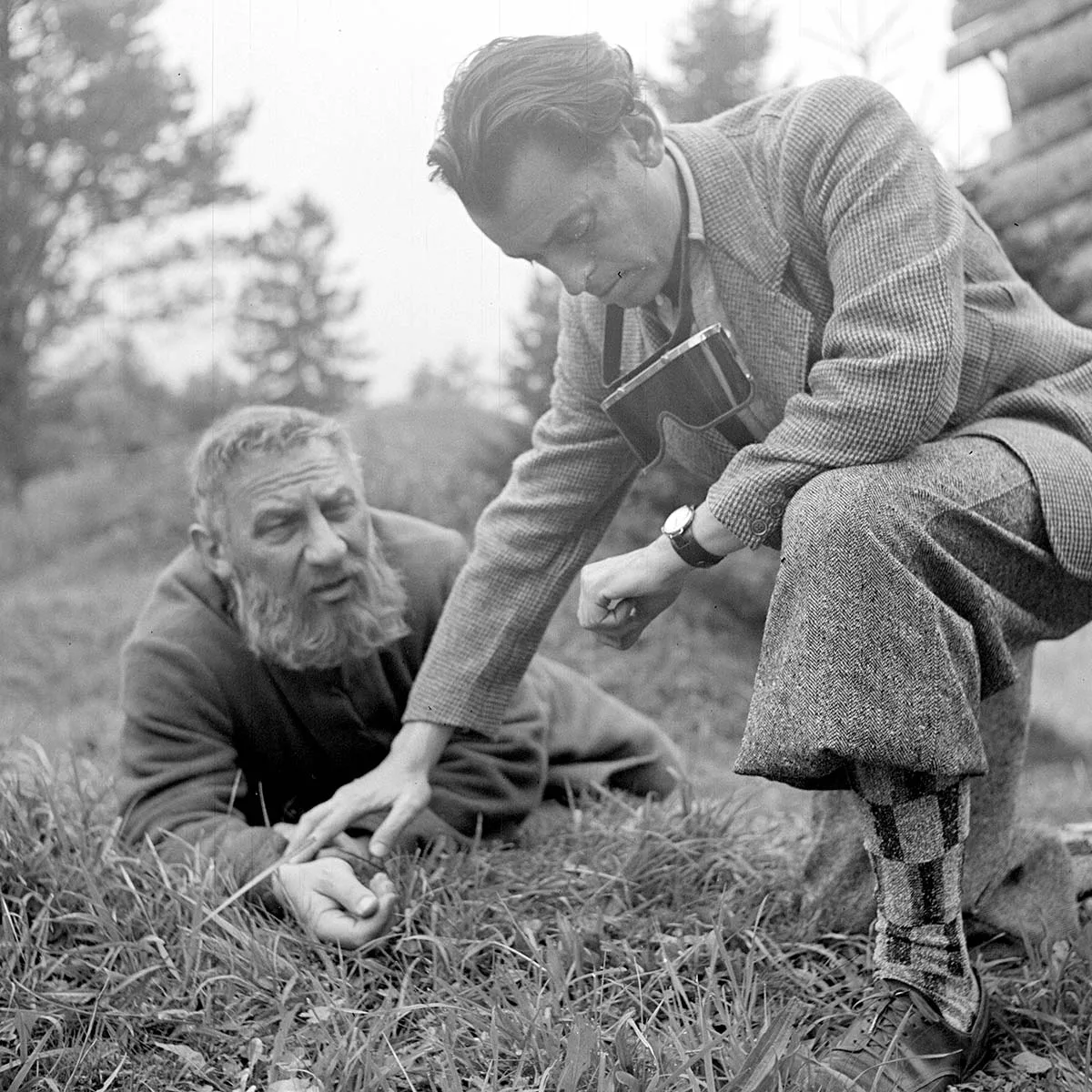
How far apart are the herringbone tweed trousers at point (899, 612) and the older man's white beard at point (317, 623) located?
145cm

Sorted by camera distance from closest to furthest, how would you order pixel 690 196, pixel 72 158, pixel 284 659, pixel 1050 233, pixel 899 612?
pixel 899 612, pixel 690 196, pixel 284 659, pixel 1050 233, pixel 72 158

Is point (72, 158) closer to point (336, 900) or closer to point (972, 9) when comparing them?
point (972, 9)

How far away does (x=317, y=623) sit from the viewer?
10.9ft

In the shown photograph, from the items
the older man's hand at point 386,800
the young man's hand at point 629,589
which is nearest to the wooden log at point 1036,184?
the older man's hand at point 386,800

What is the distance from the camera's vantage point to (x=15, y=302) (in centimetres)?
1461

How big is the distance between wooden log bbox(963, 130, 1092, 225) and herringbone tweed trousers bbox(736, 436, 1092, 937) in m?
4.80

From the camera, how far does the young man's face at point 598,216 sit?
7.68 feet

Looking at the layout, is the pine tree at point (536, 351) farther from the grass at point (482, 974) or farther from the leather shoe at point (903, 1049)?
the leather shoe at point (903, 1049)

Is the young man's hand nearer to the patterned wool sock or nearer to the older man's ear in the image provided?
the patterned wool sock

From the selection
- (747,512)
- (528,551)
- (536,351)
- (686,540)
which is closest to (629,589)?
(686,540)

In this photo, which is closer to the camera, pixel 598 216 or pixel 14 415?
pixel 598 216

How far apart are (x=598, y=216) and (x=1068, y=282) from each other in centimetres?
469

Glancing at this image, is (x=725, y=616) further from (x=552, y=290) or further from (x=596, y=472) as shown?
(x=596, y=472)

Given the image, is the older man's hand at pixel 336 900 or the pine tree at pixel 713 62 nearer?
the older man's hand at pixel 336 900
